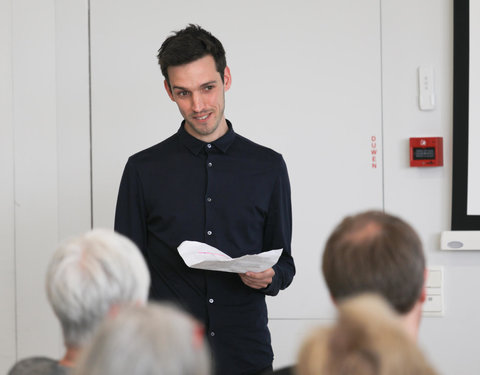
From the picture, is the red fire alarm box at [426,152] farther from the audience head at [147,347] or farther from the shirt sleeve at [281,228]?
the audience head at [147,347]

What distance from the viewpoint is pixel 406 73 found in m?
3.56

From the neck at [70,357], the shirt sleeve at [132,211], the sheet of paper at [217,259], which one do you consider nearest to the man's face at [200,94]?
the shirt sleeve at [132,211]

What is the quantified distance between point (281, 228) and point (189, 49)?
0.68m

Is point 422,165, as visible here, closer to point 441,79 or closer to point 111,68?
point 441,79

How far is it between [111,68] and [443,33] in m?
1.57

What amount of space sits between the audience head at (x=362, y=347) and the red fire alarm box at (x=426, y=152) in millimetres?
2642

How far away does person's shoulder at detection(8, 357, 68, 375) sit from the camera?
1388mm

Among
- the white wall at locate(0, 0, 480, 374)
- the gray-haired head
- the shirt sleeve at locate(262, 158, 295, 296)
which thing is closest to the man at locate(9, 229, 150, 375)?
the gray-haired head

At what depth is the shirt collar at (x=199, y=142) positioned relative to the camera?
264 cm

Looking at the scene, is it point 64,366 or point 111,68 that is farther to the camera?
point 111,68

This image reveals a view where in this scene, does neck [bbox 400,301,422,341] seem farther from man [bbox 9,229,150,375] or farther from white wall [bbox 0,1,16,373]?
white wall [bbox 0,1,16,373]

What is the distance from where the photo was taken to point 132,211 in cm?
259

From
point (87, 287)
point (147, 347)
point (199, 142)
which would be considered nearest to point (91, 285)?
point (87, 287)

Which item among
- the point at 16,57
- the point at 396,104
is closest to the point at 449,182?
the point at 396,104
